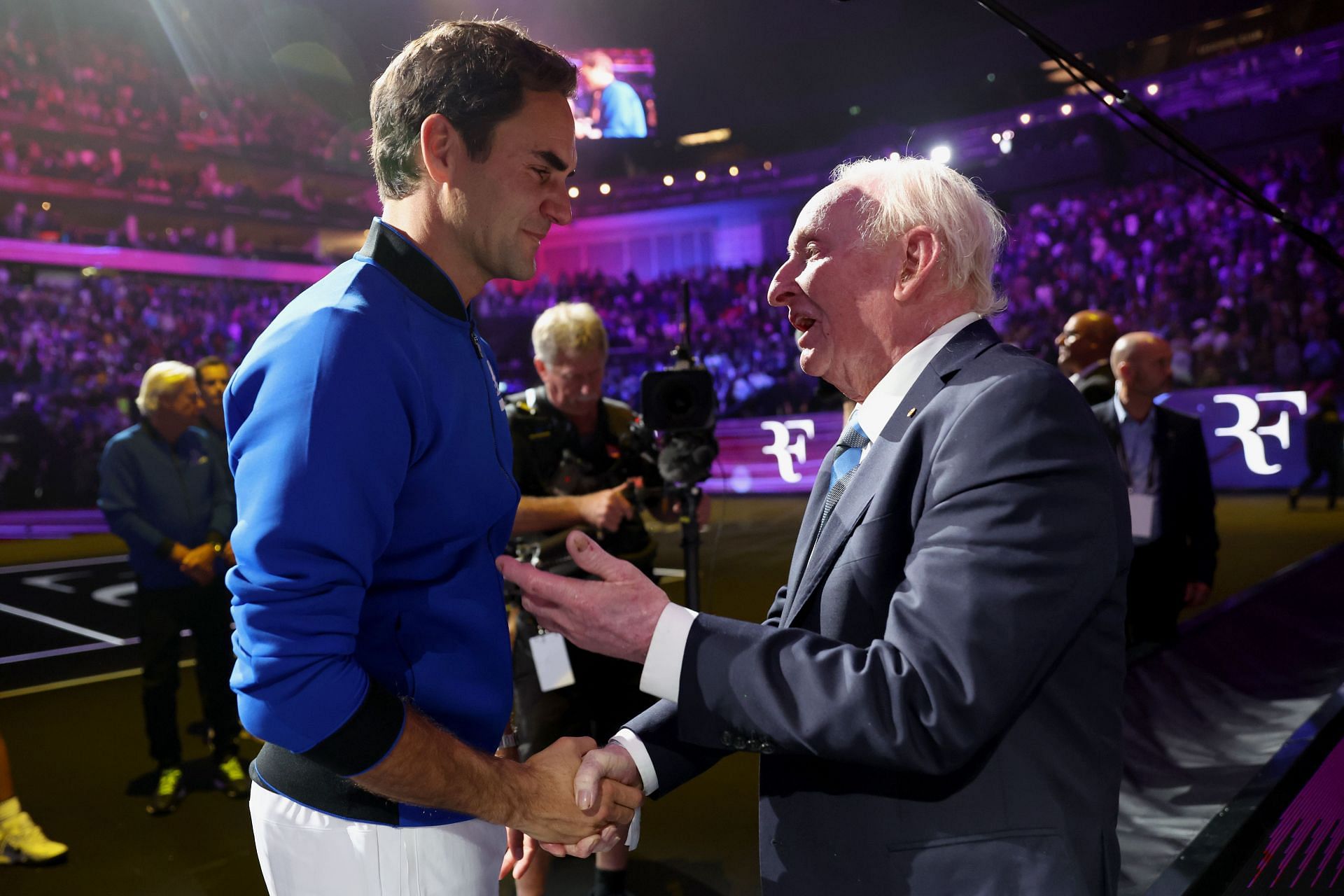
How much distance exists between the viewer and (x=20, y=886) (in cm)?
305

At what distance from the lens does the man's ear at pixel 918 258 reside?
4.00 ft

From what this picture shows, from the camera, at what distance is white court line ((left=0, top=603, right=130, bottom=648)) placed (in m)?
6.63

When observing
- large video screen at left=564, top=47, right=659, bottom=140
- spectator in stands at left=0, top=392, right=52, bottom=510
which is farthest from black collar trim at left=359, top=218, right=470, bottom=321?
large video screen at left=564, top=47, right=659, bottom=140

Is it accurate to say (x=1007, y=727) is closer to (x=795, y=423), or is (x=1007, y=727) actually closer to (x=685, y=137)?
(x=795, y=423)

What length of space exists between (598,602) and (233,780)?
339 centimetres

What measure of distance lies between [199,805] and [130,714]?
1599 millimetres

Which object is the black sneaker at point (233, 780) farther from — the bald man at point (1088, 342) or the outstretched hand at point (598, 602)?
the bald man at point (1088, 342)

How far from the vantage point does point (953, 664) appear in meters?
0.93

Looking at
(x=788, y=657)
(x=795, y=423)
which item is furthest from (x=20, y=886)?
(x=795, y=423)

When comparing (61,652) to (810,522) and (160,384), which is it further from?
(810,522)

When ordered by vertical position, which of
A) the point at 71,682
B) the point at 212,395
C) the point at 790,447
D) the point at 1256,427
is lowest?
the point at 71,682

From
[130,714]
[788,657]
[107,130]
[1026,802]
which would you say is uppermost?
[107,130]

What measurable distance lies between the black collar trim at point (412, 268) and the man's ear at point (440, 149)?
0.28 feet

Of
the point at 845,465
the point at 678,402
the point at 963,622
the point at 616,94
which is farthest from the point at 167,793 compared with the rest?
the point at 616,94
